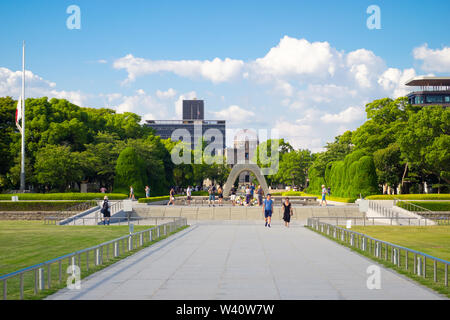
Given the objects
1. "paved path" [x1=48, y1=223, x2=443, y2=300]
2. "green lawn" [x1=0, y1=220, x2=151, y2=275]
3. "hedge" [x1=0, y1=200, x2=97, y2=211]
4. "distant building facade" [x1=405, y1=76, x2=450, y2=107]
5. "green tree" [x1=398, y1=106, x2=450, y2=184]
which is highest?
"distant building facade" [x1=405, y1=76, x2=450, y2=107]

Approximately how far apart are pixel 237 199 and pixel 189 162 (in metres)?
39.2

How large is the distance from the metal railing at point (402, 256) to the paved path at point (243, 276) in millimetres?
521

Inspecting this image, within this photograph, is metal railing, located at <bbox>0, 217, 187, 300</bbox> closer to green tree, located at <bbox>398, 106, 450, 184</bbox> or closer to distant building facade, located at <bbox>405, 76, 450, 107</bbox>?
green tree, located at <bbox>398, 106, 450, 184</bbox>

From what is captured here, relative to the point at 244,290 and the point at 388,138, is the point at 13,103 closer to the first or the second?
the point at 388,138

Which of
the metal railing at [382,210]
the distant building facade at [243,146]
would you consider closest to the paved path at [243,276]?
the metal railing at [382,210]

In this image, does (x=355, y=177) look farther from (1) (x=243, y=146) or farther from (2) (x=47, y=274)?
(1) (x=243, y=146)

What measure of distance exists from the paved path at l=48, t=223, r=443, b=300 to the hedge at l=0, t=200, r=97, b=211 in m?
20.7

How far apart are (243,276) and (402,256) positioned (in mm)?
6356

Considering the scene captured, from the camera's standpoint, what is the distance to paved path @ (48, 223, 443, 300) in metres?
8.26

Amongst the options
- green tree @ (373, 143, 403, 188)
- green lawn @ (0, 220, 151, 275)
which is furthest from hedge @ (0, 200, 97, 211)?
green tree @ (373, 143, 403, 188)

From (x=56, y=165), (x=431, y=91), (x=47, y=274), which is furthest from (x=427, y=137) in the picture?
(x=431, y=91)

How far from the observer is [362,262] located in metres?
12.3

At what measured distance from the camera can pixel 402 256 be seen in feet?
46.8

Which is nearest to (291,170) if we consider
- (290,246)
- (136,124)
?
(136,124)
